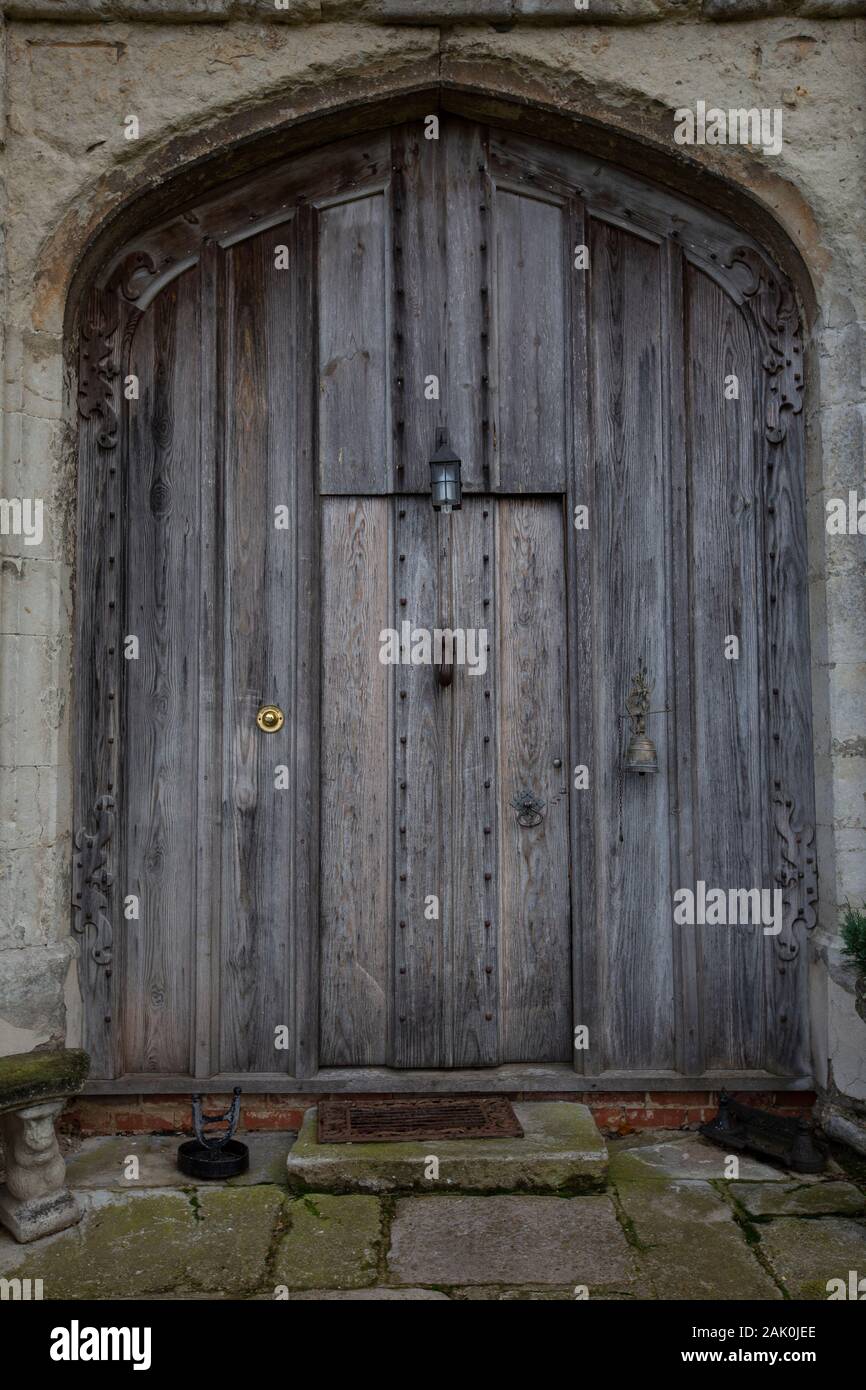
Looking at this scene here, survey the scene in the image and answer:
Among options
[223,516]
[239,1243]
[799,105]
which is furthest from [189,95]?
[239,1243]

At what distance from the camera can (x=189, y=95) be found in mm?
4160

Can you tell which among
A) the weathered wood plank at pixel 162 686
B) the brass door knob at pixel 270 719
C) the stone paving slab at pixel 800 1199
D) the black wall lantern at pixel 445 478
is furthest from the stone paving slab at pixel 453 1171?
the black wall lantern at pixel 445 478

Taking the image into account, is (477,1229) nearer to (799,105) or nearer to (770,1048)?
(770,1048)

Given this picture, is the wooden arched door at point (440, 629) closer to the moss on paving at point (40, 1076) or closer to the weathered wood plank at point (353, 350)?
the weathered wood plank at point (353, 350)

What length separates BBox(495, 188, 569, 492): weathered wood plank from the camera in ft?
14.5

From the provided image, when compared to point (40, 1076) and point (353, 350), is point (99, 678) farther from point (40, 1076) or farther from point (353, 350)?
point (353, 350)

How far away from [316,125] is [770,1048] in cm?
402

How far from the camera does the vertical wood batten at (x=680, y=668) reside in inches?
170

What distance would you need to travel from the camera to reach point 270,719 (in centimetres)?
437

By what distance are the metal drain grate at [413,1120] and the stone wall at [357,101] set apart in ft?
3.50

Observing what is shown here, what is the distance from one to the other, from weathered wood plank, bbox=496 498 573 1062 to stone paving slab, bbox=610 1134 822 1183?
0.49 meters

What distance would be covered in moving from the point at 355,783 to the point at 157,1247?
178cm

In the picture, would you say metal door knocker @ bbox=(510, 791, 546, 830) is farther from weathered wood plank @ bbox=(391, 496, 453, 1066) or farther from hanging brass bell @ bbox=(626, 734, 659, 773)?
hanging brass bell @ bbox=(626, 734, 659, 773)

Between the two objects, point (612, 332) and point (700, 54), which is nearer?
point (700, 54)
